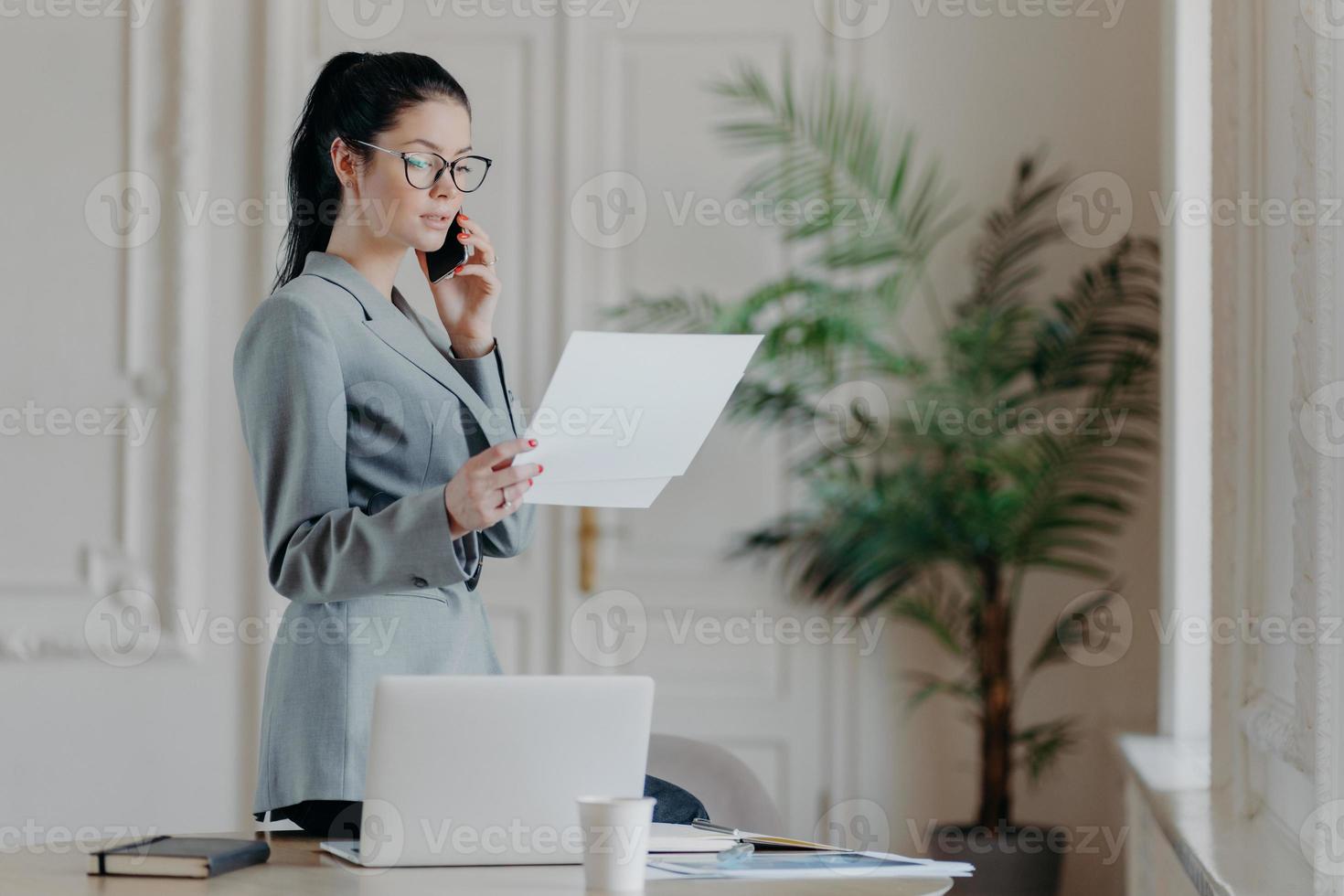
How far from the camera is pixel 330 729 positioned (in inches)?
63.2

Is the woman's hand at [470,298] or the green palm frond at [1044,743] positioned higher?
the woman's hand at [470,298]

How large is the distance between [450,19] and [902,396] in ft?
5.31

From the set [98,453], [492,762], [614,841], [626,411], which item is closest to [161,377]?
[98,453]

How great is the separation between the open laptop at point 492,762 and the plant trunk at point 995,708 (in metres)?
2.16

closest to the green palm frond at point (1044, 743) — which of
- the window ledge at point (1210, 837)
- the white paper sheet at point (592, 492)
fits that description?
the window ledge at point (1210, 837)

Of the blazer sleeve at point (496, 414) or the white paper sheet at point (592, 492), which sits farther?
the blazer sleeve at point (496, 414)

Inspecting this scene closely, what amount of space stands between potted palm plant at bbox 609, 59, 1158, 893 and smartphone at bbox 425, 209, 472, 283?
1.57 m

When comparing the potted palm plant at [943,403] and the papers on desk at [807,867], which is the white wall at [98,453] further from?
the papers on desk at [807,867]

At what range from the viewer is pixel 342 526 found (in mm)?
1586

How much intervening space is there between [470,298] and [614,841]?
0.83m

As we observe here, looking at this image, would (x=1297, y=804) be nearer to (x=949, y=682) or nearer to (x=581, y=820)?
(x=581, y=820)

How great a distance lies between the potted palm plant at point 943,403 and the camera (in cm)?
338

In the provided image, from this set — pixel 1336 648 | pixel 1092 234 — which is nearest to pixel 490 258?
pixel 1336 648

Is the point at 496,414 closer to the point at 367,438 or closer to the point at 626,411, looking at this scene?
the point at 367,438
